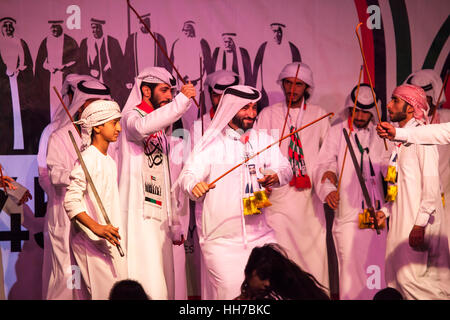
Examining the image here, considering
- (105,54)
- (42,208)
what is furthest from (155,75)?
(42,208)

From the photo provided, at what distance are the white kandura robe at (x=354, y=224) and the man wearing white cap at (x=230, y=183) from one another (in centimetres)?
57

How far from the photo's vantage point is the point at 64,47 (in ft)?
20.5

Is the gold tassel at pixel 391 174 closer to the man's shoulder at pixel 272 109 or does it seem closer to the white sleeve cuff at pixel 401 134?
the white sleeve cuff at pixel 401 134

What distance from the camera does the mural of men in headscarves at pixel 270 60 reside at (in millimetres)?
6398

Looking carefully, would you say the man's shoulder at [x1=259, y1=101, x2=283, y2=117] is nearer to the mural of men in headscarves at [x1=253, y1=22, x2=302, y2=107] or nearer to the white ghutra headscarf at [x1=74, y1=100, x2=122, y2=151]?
the mural of men in headscarves at [x1=253, y1=22, x2=302, y2=107]

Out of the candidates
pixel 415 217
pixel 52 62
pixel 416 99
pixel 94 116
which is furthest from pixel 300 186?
pixel 52 62

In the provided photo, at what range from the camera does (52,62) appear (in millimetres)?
6254

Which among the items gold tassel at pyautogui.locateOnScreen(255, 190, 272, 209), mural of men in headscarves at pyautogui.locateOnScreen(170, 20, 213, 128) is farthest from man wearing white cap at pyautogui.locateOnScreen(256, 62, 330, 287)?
mural of men in headscarves at pyautogui.locateOnScreen(170, 20, 213, 128)

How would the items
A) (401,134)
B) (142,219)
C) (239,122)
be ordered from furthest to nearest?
(239,122), (142,219), (401,134)

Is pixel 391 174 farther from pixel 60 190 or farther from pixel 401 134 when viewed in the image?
pixel 60 190

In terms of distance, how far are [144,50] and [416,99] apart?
2.45 metres

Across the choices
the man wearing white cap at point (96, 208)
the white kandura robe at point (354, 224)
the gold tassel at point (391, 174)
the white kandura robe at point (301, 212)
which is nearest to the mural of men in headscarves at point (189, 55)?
the white kandura robe at point (301, 212)
